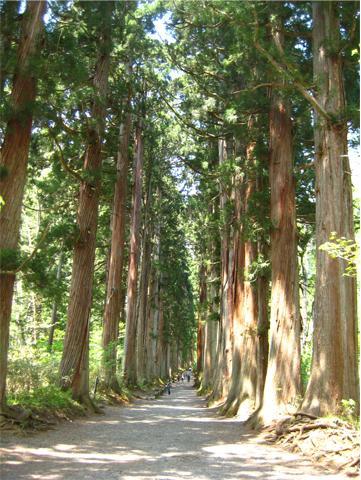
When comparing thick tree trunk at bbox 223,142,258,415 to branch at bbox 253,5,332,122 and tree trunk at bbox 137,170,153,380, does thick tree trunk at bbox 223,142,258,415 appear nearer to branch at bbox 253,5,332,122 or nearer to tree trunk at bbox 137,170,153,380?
branch at bbox 253,5,332,122

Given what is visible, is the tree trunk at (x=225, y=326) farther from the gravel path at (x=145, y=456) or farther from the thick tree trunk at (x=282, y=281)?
the gravel path at (x=145, y=456)

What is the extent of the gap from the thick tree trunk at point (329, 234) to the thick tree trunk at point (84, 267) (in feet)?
19.6

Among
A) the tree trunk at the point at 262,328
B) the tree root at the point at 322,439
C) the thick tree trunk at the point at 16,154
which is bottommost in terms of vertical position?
A: the tree root at the point at 322,439

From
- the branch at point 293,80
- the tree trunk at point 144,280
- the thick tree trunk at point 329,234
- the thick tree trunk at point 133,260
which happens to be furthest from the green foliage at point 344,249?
the tree trunk at point 144,280

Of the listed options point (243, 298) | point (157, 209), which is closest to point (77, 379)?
point (243, 298)

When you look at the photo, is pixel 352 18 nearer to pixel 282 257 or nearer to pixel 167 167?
pixel 282 257

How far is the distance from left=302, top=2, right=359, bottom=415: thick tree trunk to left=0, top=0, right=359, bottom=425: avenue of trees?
3cm

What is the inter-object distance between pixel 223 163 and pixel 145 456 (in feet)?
27.5

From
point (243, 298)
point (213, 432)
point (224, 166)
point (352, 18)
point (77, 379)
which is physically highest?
point (352, 18)

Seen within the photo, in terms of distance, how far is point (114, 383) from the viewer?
66.5 ft

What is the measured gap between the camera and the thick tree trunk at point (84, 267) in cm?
1344

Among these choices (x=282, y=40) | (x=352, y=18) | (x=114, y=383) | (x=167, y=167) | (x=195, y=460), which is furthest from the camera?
(x=167, y=167)

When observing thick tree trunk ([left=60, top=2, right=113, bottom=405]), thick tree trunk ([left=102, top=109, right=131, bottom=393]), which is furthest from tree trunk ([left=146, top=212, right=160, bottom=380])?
thick tree trunk ([left=60, top=2, right=113, bottom=405])

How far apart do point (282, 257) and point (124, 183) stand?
1004 cm
